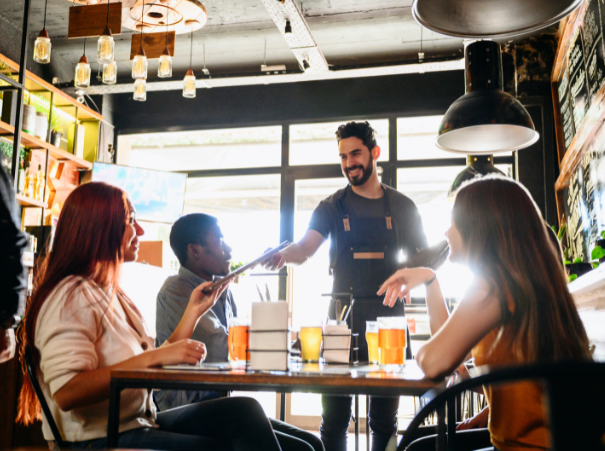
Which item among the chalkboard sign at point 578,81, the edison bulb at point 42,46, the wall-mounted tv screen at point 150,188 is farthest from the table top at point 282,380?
the wall-mounted tv screen at point 150,188

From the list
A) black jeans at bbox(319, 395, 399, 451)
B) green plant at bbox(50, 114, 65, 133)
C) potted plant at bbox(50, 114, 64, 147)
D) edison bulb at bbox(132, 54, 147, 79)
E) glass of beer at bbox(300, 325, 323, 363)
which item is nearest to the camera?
glass of beer at bbox(300, 325, 323, 363)

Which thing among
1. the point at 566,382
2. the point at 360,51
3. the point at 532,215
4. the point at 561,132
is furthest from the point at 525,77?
the point at 566,382

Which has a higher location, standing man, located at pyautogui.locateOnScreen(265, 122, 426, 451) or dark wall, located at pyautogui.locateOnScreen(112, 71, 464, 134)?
dark wall, located at pyautogui.locateOnScreen(112, 71, 464, 134)

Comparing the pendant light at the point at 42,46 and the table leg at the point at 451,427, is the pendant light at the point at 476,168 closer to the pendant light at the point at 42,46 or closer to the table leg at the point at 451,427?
the table leg at the point at 451,427

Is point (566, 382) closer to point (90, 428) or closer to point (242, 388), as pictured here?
point (242, 388)

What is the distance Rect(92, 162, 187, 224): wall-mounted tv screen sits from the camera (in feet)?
18.7

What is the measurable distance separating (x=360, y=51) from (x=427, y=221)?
73.7 inches

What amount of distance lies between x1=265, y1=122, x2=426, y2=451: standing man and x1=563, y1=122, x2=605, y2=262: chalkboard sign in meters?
1.20

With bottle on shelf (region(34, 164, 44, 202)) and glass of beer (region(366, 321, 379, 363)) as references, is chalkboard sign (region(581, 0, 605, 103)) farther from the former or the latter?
bottle on shelf (region(34, 164, 44, 202))

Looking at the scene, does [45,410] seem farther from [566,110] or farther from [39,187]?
[39,187]

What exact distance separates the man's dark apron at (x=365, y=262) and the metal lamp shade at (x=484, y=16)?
1.30 metres

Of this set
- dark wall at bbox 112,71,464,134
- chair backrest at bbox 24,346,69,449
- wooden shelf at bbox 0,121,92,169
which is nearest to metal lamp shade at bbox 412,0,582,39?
chair backrest at bbox 24,346,69,449

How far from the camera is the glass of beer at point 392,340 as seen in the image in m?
1.54

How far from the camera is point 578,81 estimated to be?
3.77 meters
